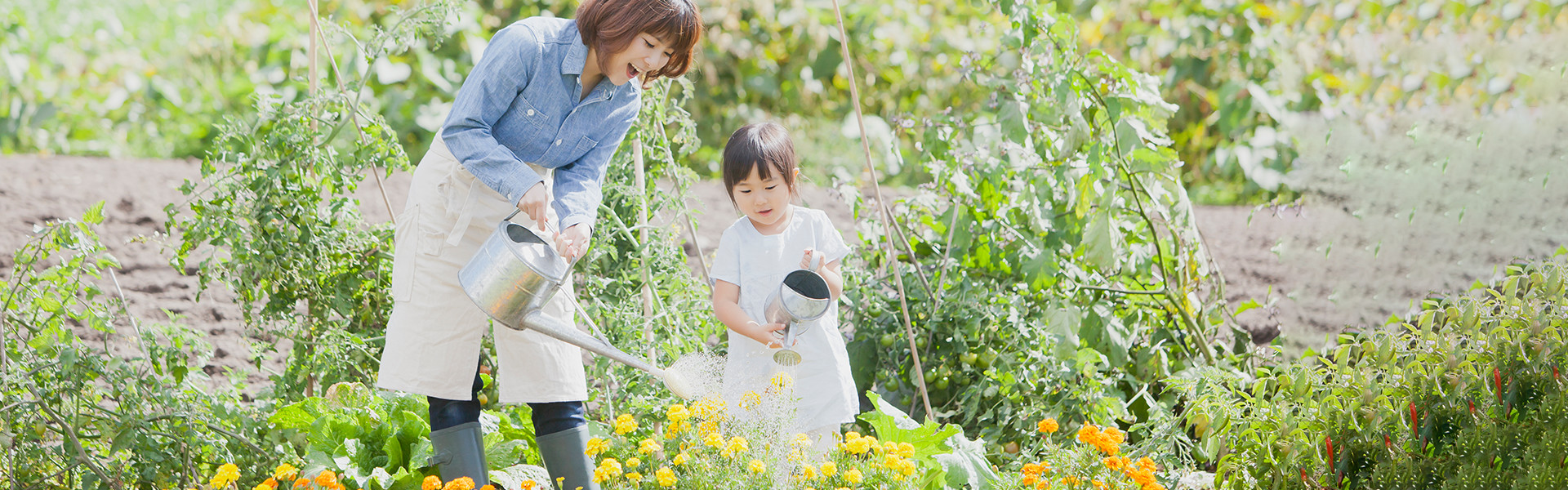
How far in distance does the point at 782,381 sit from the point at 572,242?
43cm

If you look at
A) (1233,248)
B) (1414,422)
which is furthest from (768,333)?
(1233,248)

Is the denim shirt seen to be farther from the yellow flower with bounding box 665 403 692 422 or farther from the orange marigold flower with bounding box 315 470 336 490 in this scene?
the orange marigold flower with bounding box 315 470 336 490

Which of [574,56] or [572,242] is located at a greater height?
[574,56]

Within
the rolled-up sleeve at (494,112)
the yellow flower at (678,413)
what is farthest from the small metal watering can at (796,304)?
the rolled-up sleeve at (494,112)

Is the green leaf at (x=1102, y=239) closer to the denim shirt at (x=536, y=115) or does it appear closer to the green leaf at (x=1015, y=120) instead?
the green leaf at (x=1015, y=120)

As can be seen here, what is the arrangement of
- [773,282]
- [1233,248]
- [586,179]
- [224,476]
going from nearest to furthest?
[224,476] → [586,179] → [773,282] → [1233,248]

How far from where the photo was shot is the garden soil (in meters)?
2.63

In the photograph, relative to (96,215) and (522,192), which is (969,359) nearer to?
(522,192)

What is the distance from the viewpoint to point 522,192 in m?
1.73

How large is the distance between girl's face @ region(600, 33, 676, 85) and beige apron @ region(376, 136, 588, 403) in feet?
0.72

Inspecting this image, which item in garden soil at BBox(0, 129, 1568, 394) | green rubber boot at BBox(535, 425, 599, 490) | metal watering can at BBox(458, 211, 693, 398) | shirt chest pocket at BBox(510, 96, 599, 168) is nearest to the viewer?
Result: metal watering can at BBox(458, 211, 693, 398)

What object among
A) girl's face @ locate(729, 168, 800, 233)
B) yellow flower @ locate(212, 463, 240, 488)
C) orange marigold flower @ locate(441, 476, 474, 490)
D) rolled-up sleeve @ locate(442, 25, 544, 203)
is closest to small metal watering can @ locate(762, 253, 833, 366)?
girl's face @ locate(729, 168, 800, 233)

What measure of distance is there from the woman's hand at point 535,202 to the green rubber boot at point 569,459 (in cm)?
40

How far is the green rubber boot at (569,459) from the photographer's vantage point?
191cm
